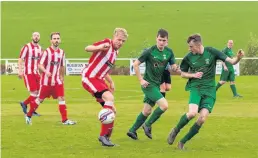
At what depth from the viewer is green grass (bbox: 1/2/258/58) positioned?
76000 millimetres

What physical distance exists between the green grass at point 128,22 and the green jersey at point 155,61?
5554 centimetres

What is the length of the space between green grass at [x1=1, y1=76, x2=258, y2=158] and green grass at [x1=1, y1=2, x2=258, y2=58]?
47460 millimetres

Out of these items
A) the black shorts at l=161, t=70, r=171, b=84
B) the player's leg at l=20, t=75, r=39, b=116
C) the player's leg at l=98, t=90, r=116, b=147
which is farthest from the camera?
the player's leg at l=20, t=75, r=39, b=116

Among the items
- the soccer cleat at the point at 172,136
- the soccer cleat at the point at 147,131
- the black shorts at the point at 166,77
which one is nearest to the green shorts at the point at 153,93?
the soccer cleat at the point at 147,131

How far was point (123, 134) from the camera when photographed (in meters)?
14.9

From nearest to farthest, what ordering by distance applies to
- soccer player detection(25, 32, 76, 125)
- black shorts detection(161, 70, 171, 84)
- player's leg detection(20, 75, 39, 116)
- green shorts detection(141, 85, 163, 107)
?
green shorts detection(141, 85, 163, 107)
black shorts detection(161, 70, 171, 84)
soccer player detection(25, 32, 76, 125)
player's leg detection(20, 75, 39, 116)

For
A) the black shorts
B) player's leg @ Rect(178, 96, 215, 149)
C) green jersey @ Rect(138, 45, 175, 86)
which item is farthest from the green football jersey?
the black shorts

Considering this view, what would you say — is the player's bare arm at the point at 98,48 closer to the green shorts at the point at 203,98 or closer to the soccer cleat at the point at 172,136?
the green shorts at the point at 203,98

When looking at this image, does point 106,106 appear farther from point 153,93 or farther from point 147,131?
point 147,131

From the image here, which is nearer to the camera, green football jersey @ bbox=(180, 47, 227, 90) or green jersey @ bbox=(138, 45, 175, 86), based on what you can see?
green football jersey @ bbox=(180, 47, 227, 90)

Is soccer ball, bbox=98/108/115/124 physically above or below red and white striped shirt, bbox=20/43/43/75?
below

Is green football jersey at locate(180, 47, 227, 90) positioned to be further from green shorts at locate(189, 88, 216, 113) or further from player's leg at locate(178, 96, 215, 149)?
player's leg at locate(178, 96, 215, 149)

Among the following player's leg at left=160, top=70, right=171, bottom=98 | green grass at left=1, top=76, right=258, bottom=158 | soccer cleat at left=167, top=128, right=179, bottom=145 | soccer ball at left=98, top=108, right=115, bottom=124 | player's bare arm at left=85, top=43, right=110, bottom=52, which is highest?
player's bare arm at left=85, top=43, right=110, bottom=52

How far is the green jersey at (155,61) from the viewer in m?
13.6
